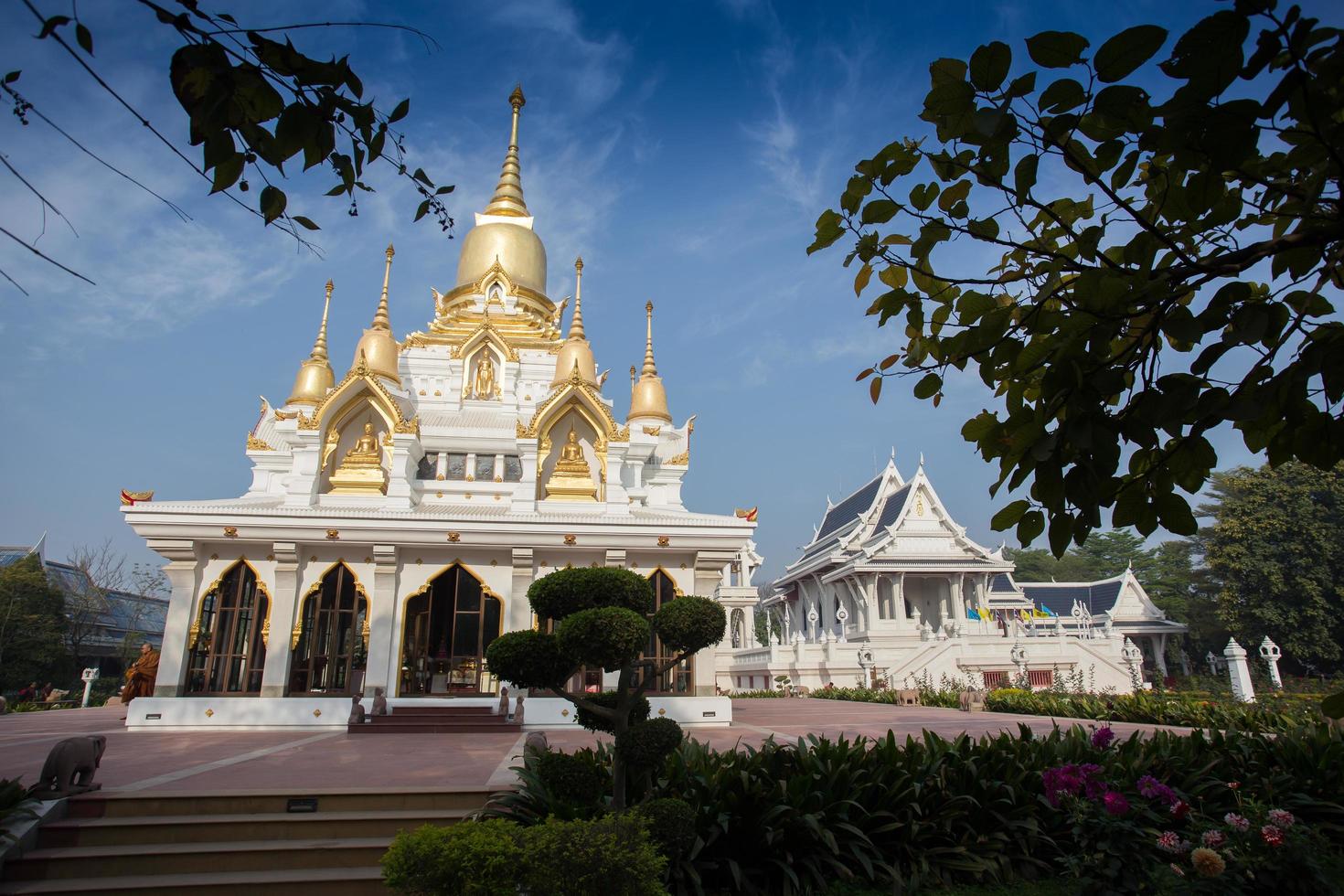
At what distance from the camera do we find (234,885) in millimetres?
5496

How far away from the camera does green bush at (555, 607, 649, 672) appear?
548 centimetres

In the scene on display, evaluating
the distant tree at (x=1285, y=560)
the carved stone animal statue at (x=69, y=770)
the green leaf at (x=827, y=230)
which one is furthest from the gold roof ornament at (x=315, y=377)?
the distant tree at (x=1285, y=560)

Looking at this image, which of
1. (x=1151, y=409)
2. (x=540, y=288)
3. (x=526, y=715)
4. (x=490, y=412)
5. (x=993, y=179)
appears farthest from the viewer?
(x=540, y=288)

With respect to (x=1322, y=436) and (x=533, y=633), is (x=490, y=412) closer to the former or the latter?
Result: (x=533, y=633)

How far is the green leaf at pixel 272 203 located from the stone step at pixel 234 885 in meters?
4.75

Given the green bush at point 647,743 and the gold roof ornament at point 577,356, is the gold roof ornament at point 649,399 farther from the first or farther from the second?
the green bush at point 647,743

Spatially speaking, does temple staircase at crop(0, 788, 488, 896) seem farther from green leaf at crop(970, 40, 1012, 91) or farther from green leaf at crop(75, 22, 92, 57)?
green leaf at crop(970, 40, 1012, 91)

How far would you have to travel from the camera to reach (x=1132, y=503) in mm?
2918

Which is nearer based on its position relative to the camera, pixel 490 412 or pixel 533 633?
pixel 533 633

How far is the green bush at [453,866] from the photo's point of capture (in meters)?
4.12

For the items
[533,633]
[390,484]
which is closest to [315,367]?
[390,484]

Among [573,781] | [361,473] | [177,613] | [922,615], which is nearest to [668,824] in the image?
[573,781]

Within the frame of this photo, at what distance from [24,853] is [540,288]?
74.4ft

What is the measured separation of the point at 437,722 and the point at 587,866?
9.87 metres
